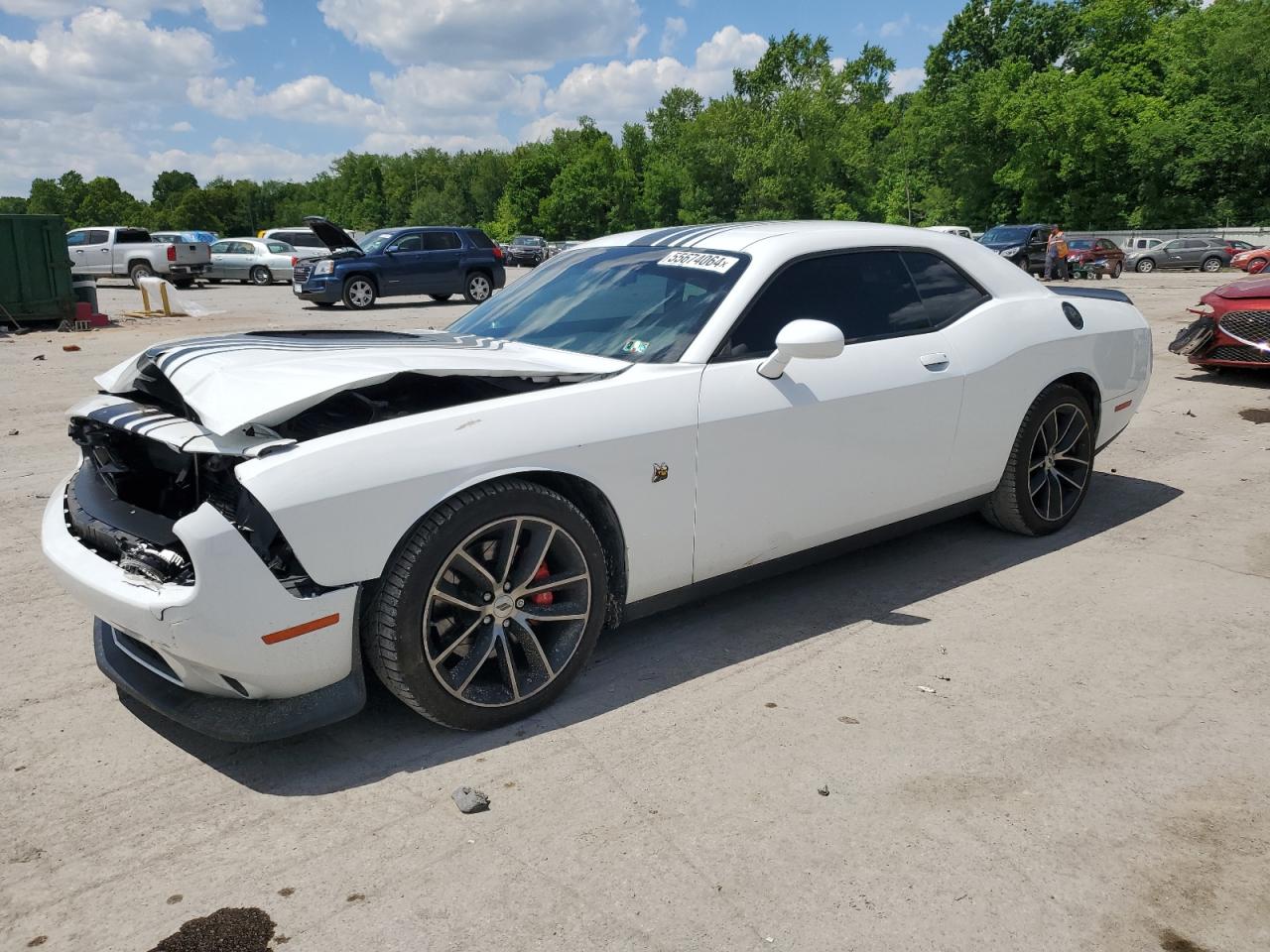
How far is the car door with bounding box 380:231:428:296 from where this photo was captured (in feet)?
69.7

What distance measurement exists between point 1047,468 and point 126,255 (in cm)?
3061

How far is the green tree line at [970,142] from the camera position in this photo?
5206 cm

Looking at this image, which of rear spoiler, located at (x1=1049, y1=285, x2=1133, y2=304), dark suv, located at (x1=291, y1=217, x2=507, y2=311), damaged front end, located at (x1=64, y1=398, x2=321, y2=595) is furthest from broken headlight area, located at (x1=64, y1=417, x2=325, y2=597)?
dark suv, located at (x1=291, y1=217, x2=507, y2=311)

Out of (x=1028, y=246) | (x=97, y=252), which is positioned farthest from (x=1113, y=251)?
(x=97, y=252)

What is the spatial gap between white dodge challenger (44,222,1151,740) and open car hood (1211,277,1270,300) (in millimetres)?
5414

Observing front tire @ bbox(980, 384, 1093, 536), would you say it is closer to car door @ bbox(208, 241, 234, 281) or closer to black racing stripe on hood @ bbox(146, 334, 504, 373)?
black racing stripe on hood @ bbox(146, 334, 504, 373)

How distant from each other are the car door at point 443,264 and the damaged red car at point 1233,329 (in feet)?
51.4

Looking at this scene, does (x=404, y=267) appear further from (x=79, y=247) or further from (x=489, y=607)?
(x=489, y=607)

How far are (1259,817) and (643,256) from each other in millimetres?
2888

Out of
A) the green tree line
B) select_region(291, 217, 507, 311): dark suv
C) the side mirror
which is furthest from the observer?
the green tree line

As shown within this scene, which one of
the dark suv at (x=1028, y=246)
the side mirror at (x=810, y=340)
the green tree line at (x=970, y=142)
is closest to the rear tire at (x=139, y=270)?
the dark suv at (x=1028, y=246)

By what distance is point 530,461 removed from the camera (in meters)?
3.13

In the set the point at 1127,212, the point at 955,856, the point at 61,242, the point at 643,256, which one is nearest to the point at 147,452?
the point at 643,256

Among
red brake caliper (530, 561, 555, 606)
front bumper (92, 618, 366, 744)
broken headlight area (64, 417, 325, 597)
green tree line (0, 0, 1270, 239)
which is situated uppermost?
green tree line (0, 0, 1270, 239)
